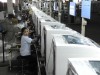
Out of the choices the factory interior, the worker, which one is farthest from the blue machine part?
the worker

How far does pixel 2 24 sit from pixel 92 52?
6.71 m

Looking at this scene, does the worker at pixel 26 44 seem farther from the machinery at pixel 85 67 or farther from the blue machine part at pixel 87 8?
the machinery at pixel 85 67

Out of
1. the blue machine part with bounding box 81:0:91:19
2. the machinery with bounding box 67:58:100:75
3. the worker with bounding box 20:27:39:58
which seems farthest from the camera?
the worker with bounding box 20:27:39:58

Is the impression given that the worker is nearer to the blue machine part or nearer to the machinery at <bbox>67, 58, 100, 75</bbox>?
the blue machine part

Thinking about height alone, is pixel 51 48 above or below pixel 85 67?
below

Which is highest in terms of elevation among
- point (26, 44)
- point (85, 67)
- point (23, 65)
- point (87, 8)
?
point (87, 8)

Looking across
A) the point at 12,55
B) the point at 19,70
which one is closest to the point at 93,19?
the point at 12,55

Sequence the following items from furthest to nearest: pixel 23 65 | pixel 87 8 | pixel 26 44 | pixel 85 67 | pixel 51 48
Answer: pixel 23 65
pixel 26 44
pixel 87 8
pixel 51 48
pixel 85 67

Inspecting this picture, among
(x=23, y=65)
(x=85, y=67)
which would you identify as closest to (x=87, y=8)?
(x=85, y=67)

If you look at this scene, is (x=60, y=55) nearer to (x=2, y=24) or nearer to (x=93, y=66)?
(x=93, y=66)

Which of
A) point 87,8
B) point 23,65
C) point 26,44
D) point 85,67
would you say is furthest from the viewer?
point 23,65

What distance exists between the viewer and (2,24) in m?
8.51

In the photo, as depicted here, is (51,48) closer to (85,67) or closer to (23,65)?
(85,67)

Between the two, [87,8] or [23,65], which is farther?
[23,65]
